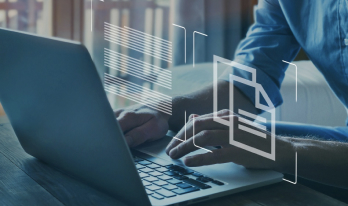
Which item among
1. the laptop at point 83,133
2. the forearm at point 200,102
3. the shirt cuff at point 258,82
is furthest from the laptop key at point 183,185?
the shirt cuff at point 258,82

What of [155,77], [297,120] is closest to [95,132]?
[297,120]

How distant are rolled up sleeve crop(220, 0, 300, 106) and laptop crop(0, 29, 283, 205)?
464mm

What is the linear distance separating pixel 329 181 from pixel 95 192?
1.16ft

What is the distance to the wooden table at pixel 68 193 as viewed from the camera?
48cm

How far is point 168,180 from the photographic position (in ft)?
1.69

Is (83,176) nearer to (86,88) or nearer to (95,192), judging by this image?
(95,192)

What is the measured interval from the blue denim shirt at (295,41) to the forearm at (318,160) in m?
0.32

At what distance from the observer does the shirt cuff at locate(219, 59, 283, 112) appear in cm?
96

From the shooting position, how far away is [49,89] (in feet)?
1.61

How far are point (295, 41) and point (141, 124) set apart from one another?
0.55 meters
